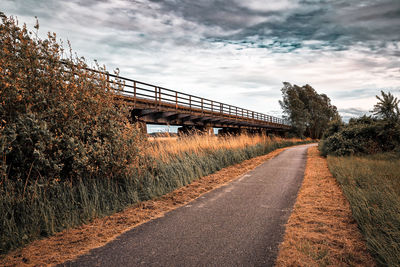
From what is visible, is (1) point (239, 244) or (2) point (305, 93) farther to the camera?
(2) point (305, 93)

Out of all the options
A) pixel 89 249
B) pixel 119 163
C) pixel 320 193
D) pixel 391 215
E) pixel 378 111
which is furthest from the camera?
pixel 378 111

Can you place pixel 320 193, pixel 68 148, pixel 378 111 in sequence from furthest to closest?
pixel 378 111, pixel 320 193, pixel 68 148

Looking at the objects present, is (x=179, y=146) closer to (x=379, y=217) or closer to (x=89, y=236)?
(x=89, y=236)

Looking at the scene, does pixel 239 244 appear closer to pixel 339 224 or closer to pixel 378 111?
pixel 339 224

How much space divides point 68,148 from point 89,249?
7.00ft

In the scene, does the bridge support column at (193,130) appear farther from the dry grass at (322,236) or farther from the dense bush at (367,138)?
the dry grass at (322,236)

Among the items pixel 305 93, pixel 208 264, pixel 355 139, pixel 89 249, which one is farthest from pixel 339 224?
pixel 305 93

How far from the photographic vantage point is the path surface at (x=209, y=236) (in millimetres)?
2879

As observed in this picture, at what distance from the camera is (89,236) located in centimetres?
359

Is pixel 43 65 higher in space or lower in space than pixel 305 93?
lower

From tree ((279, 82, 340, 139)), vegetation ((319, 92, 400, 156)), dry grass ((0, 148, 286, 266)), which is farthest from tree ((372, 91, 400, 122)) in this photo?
tree ((279, 82, 340, 139))

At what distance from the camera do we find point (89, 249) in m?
3.20

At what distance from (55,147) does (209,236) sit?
3.51m

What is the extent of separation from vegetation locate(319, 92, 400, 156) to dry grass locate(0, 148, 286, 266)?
33.9 feet
